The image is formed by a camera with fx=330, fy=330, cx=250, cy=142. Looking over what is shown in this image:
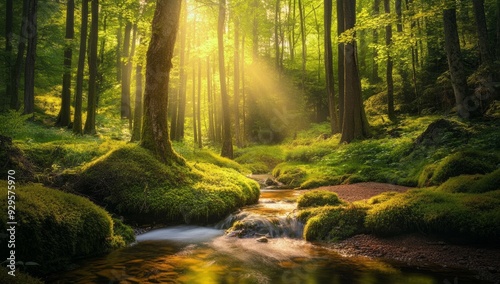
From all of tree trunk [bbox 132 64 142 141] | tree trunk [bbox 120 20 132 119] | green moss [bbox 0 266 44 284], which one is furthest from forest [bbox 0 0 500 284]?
tree trunk [bbox 120 20 132 119]

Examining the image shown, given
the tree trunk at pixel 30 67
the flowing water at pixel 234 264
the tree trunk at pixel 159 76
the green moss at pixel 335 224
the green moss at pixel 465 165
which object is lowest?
the flowing water at pixel 234 264

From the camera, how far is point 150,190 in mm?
7879

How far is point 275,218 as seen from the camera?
25.9 ft

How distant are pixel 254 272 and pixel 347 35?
12509 mm

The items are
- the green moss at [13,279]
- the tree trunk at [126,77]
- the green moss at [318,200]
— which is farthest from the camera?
the tree trunk at [126,77]

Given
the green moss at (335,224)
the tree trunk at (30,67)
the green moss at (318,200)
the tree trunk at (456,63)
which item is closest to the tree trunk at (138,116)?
the tree trunk at (30,67)

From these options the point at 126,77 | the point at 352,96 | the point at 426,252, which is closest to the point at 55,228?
the point at 426,252

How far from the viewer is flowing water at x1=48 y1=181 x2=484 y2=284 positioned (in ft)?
15.4

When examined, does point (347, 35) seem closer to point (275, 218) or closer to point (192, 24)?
point (275, 218)

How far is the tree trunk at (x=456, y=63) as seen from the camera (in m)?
15.0

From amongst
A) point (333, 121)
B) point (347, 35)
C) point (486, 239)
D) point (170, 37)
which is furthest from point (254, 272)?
point (333, 121)

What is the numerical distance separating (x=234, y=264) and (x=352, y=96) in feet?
47.7

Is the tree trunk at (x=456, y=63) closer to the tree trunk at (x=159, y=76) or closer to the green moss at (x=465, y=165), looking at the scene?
the green moss at (x=465, y=165)

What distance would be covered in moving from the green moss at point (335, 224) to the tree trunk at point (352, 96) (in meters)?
11.5
